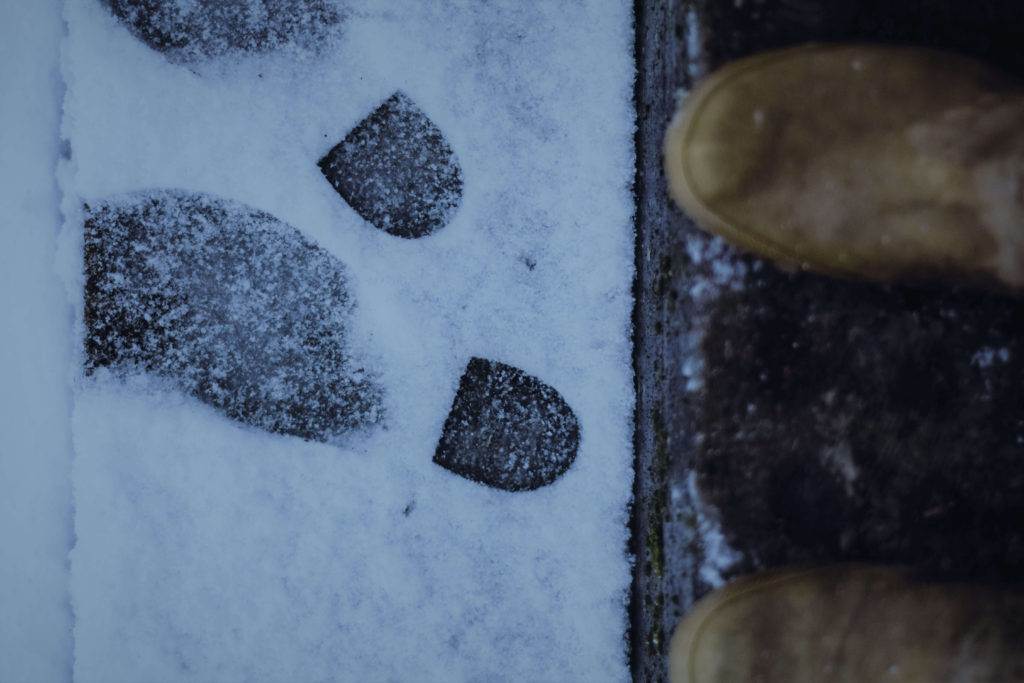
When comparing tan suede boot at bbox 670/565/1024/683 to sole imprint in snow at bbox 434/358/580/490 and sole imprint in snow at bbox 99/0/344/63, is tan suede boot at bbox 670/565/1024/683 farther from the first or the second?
sole imprint in snow at bbox 99/0/344/63

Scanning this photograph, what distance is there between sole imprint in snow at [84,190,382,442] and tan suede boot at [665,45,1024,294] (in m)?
0.50

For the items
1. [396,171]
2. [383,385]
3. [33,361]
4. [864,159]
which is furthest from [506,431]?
[33,361]

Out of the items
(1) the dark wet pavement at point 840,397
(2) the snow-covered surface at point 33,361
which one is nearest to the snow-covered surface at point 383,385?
(2) the snow-covered surface at point 33,361

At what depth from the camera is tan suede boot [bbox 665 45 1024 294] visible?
0.66m

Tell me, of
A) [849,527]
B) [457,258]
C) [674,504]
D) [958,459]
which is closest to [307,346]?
[457,258]

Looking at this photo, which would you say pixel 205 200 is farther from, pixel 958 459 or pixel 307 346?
pixel 958 459

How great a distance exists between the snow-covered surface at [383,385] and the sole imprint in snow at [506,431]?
0.02 m

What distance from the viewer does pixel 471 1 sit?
2.66 feet

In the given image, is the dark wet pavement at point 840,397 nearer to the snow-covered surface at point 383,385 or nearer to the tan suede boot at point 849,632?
the tan suede boot at point 849,632

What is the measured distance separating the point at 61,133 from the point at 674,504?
935 mm

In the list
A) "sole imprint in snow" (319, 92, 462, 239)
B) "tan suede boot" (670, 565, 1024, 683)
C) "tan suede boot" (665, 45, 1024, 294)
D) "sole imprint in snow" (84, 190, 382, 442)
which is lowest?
"tan suede boot" (670, 565, 1024, 683)

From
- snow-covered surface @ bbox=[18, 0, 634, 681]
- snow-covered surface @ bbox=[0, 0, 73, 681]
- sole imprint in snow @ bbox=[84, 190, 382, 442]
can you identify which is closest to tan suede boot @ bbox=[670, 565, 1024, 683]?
snow-covered surface @ bbox=[18, 0, 634, 681]

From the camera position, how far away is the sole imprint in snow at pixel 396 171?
0.80m

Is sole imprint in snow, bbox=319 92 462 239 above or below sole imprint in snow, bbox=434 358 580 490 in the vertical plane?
above
